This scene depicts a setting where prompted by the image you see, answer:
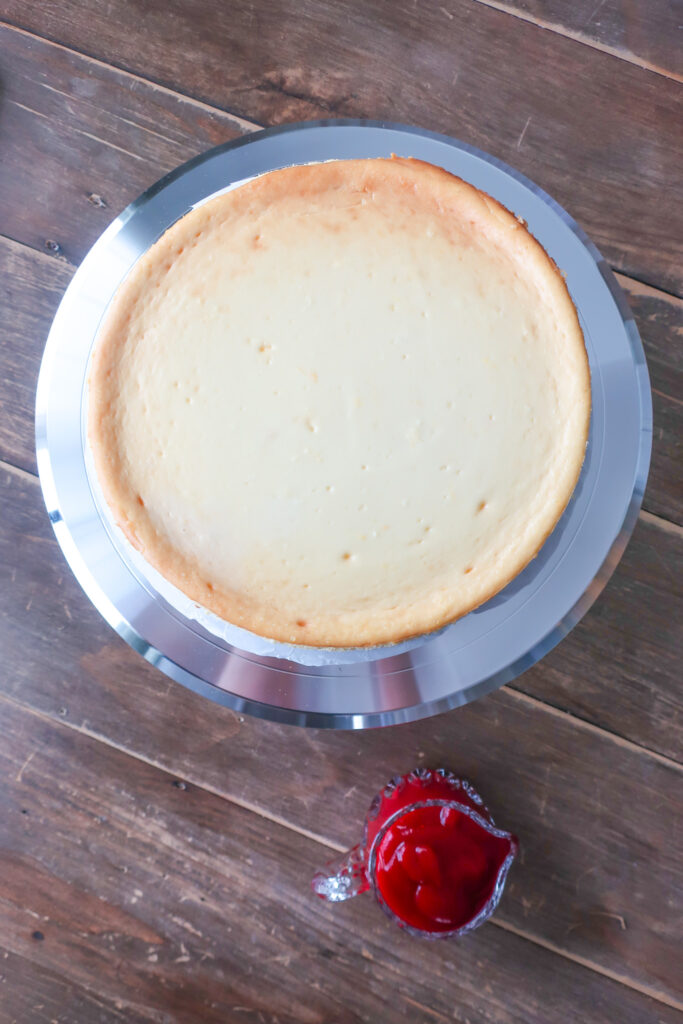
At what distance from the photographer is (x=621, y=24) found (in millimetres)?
756

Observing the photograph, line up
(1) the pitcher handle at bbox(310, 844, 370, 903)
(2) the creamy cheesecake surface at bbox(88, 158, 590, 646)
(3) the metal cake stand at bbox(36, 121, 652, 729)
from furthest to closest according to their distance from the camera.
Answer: (1) the pitcher handle at bbox(310, 844, 370, 903), (3) the metal cake stand at bbox(36, 121, 652, 729), (2) the creamy cheesecake surface at bbox(88, 158, 590, 646)

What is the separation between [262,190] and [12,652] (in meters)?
0.57

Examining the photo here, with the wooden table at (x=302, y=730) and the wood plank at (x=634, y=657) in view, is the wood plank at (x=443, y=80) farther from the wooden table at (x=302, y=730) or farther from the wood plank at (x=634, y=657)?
the wood plank at (x=634, y=657)

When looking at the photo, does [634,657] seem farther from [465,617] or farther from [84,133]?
[84,133]

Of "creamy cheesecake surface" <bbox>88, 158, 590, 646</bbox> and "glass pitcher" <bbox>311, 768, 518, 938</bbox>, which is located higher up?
"creamy cheesecake surface" <bbox>88, 158, 590, 646</bbox>

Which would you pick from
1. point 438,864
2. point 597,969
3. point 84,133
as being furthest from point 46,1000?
point 84,133

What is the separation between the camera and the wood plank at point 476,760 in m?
0.77

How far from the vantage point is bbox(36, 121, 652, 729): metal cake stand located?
0.64 metres

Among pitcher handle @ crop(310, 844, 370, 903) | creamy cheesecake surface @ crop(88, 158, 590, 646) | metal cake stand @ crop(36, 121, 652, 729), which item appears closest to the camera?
creamy cheesecake surface @ crop(88, 158, 590, 646)

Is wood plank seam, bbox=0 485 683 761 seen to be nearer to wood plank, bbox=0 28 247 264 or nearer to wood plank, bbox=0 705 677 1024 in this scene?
wood plank, bbox=0 705 677 1024

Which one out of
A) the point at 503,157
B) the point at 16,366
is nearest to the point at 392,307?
the point at 503,157

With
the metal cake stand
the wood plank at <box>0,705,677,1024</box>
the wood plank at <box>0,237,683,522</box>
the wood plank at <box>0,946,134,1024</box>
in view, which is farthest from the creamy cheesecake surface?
the wood plank at <box>0,946,134,1024</box>

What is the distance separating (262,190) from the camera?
1.77 feet

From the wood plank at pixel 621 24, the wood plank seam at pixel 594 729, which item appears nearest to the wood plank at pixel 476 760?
the wood plank seam at pixel 594 729
